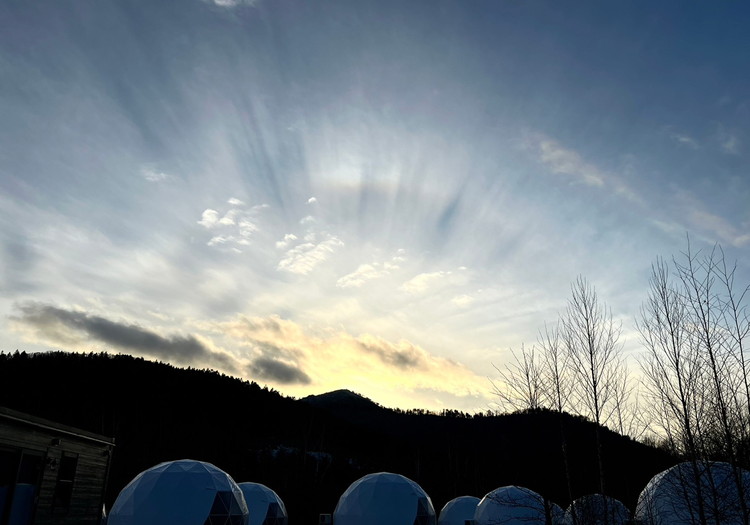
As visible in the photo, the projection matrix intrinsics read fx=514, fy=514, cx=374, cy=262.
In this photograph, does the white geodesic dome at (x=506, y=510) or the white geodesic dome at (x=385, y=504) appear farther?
the white geodesic dome at (x=385, y=504)

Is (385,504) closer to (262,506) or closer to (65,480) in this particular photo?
(262,506)

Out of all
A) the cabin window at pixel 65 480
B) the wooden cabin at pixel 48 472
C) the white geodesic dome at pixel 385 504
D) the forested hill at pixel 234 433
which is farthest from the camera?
the forested hill at pixel 234 433

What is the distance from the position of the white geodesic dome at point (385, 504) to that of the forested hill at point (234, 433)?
81.1 ft

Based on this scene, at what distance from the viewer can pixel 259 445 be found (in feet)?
300

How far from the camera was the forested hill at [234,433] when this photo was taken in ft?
231

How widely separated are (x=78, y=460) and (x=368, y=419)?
14008 cm

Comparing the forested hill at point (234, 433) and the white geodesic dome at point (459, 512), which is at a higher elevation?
the forested hill at point (234, 433)

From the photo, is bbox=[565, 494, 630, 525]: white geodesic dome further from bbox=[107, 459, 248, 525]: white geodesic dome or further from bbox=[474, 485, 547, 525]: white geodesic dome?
bbox=[107, 459, 248, 525]: white geodesic dome

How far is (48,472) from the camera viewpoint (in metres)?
18.0

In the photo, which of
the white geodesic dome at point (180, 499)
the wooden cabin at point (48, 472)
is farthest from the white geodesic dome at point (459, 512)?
the wooden cabin at point (48, 472)

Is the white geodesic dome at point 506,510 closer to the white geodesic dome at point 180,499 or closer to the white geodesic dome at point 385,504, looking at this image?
the white geodesic dome at point 385,504

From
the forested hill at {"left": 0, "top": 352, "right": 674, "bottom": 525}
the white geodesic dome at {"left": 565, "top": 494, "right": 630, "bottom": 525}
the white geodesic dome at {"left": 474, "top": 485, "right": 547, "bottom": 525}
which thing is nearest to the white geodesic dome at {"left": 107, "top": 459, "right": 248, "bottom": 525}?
the white geodesic dome at {"left": 474, "top": 485, "right": 547, "bottom": 525}

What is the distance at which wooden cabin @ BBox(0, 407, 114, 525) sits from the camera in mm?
16078

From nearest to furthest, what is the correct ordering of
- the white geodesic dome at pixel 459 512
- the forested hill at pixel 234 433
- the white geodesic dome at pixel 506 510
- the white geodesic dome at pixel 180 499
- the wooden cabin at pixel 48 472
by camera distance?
1. the wooden cabin at pixel 48 472
2. the white geodesic dome at pixel 180 499
3. the white geodesic dome at pixel 506 510
4. the white geodesic dome at pixel 459 512
5. the forested hill at pixel 234 433
